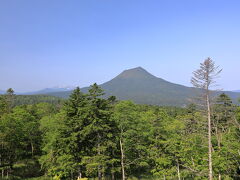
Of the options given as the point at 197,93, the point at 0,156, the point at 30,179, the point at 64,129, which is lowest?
the point at 30,179

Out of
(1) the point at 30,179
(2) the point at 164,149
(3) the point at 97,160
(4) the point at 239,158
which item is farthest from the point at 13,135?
(4) the point at 239,158

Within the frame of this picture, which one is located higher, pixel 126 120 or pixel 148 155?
pixel 126 120

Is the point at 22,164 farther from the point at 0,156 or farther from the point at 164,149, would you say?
the point at 164,149

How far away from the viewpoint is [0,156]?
2656cm

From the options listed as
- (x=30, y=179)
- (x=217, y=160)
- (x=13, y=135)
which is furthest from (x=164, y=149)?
(x=13, y=135)

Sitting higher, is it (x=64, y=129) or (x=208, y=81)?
(x=208, y=81)

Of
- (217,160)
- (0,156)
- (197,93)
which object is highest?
(197,93)

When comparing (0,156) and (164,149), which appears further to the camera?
(0,156)

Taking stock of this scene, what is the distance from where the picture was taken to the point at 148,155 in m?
24.0

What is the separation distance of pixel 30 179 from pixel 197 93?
88.5 ft

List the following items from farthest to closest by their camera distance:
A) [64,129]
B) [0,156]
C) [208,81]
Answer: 1. [0,156]
2. [64,129]
3. [208,81]

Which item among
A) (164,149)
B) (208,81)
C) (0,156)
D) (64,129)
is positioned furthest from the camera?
(0,156)

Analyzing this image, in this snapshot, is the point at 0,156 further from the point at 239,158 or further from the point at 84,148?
the point at 239,158

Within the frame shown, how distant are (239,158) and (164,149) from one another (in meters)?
8.17
